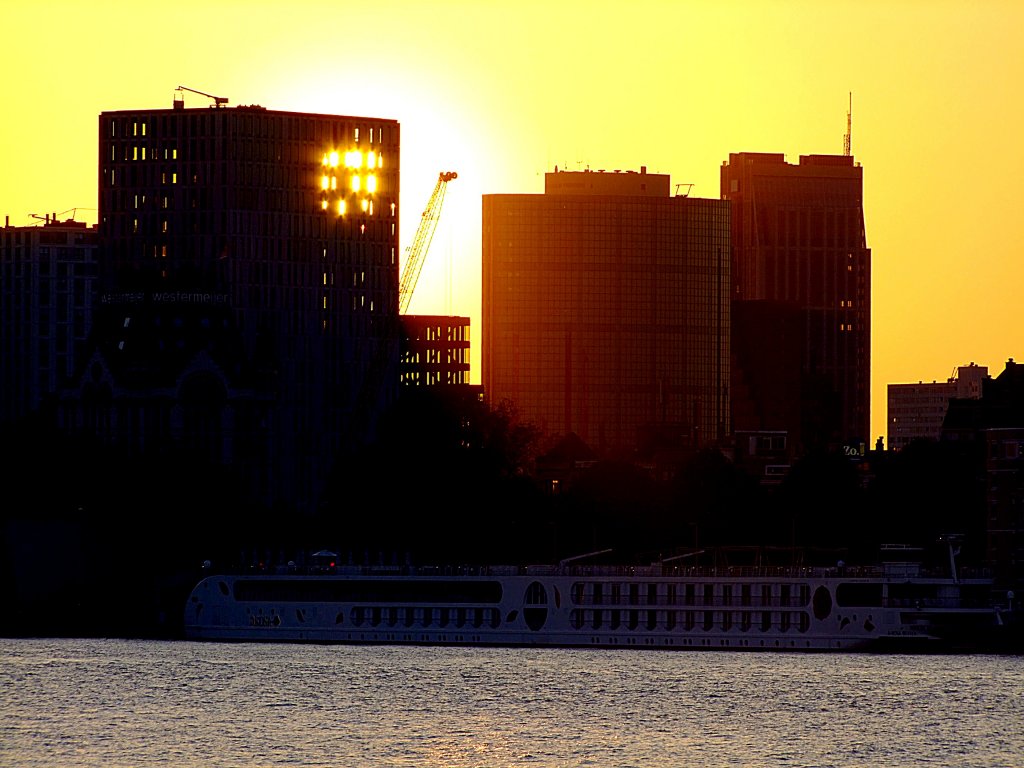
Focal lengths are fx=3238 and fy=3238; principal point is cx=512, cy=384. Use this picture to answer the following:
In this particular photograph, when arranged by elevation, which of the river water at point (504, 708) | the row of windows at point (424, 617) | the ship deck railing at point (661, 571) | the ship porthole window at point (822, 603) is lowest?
the river water at point (504, 708)

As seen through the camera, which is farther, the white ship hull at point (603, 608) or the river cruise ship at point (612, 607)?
the white ship hull at point (603, 608)

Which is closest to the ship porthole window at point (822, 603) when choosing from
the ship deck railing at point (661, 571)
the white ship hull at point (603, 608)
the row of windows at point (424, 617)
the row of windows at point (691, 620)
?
the white ship hull at point (603, 608)

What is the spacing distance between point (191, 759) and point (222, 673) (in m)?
36.8

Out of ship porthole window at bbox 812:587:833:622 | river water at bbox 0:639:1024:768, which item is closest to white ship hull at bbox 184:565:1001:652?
ship porthole window at bbox 812:587:833:622

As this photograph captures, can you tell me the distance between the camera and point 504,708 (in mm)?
152125

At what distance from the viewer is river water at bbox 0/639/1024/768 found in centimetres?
13575

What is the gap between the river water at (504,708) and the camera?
13575 cm

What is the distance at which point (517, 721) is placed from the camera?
147125mm

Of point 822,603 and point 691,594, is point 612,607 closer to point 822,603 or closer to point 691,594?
point 691,594

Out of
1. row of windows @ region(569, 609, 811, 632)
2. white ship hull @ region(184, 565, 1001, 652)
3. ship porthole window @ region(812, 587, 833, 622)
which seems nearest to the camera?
white ship hull @ region(184, 565, 1001, 652)

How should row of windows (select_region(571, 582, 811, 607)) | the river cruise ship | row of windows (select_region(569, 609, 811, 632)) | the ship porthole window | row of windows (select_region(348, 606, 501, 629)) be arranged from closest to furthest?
the river cruise ship, the ship porthole window, row of windows (select_region(569, 609, 811, 632)), row of windows (select_region(571, 582, 811, 607)), row of windows (select_region(348, 606, 501, 629))

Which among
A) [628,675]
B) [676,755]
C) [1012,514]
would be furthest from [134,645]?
[676,755]

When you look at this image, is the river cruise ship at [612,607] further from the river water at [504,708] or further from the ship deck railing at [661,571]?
the river water at [504,708]

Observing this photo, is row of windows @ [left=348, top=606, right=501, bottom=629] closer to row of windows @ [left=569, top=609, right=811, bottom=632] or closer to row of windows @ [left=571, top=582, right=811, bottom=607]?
row of windows @ [left=569, top=609, right=811, bottom=632]
